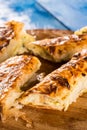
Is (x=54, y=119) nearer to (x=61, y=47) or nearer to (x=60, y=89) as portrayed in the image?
(x=60, y=89)

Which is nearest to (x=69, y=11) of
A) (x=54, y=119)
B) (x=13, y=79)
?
(x=13, y=79)

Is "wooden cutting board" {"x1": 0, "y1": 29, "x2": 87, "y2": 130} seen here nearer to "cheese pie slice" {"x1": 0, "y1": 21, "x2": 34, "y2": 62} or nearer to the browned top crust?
the browned top crust

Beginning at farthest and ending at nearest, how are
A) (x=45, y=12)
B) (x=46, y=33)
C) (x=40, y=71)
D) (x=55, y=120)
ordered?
(x=45, y=12) < (x=46, y=33) < (x=40, y=71) < (x=55, y=120)

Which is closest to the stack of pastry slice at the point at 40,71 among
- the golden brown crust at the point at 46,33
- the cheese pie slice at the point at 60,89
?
the cheese pie slice at the point at 60,89

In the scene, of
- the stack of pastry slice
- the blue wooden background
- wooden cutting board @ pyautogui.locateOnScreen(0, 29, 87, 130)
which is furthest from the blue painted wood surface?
wooden cutting board @ pyautogui.locateOnScreen(0, 29, 87, 130)

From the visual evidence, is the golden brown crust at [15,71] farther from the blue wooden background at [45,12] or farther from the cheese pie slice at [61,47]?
the blue wooden background at [45,12]

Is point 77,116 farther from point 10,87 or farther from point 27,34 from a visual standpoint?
point 27,34
